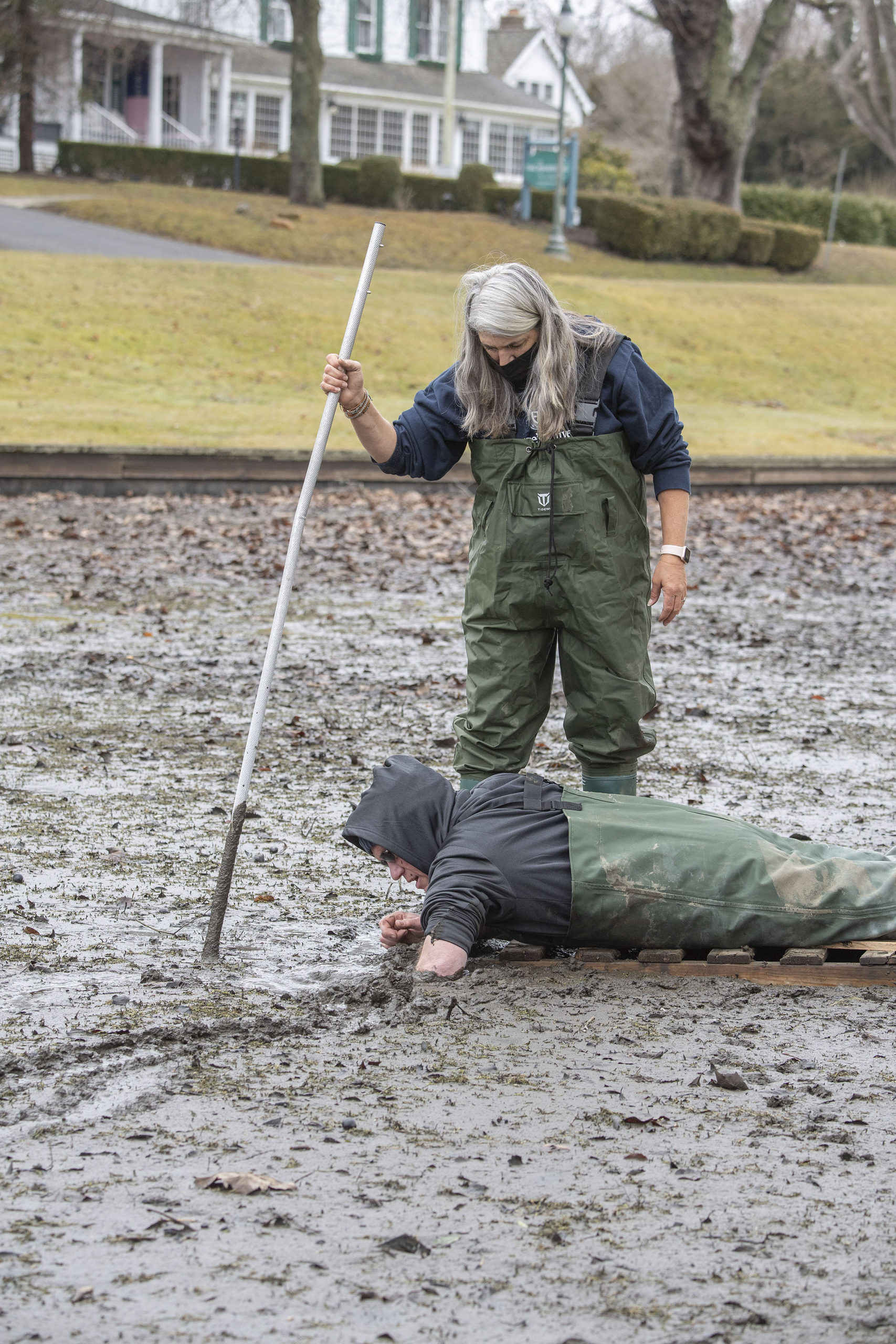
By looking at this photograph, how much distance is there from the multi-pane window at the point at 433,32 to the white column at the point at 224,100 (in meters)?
9.51

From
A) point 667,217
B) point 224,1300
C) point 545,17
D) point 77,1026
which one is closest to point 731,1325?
point 224,1300

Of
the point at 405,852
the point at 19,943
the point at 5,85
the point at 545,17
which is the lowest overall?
the point at 19,943

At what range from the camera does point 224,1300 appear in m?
2.35

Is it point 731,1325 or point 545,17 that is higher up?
point 545,17

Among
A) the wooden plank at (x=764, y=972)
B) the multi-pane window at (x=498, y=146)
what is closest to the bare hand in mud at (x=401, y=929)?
the wooden plank at (x=764, y=972)

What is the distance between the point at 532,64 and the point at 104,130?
73.5 feet

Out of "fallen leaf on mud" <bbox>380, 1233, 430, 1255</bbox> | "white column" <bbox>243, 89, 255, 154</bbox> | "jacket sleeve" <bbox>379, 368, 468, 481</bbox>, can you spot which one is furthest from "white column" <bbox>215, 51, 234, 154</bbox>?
"fallen leaf on mud" <bbox>380, 1233, 430, 1255</bbox>

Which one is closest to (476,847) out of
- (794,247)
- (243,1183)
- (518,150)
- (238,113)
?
(243,1183)

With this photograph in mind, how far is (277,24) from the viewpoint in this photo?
47.7 metres

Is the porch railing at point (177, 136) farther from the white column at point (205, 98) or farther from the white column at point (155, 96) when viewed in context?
the white column at point (155, 96)

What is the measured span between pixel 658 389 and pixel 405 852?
4.90 ft

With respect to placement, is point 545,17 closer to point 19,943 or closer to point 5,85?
point 5,85

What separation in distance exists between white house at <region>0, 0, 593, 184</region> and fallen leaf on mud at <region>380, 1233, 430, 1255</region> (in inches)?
1387

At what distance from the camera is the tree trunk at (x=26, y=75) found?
33.1 m
